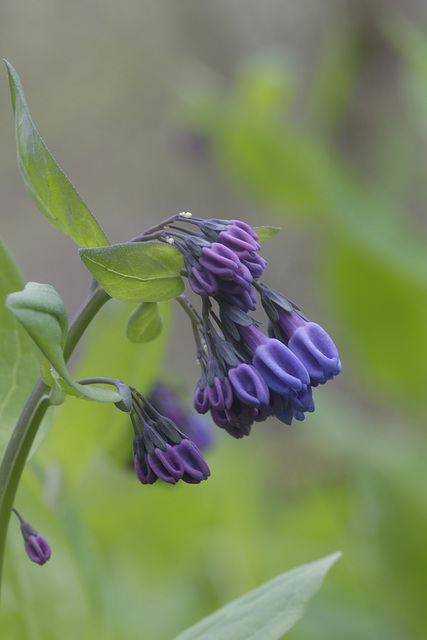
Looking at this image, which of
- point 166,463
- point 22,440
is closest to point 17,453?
point 22,440

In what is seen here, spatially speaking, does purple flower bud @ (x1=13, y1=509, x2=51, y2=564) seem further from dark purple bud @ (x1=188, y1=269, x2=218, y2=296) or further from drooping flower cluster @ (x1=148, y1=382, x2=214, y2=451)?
drooping flower cluster @ (x1=148, y1=382, x2=214, y2=451)

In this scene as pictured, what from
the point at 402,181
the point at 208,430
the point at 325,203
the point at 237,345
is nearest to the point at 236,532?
the point at 208,430

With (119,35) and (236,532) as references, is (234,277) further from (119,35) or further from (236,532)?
(119,35)

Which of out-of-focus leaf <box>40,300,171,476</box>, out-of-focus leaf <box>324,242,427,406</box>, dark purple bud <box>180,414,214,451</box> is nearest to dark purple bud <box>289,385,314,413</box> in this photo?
out-of-focus leaf <box>40,300,171,476</box>

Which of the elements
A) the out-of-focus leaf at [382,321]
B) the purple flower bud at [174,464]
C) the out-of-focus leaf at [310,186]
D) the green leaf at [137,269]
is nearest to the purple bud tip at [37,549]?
the purple flower bud at [174,464]

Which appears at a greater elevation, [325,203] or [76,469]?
[325,203]

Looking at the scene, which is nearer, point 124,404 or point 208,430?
point 124,404
